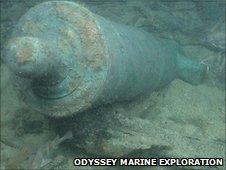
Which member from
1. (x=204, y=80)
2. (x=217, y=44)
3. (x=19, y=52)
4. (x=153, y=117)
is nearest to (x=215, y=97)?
(x=204, y=80)

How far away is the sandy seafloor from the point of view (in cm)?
346

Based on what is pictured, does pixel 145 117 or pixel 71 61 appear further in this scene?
pixel 145 117

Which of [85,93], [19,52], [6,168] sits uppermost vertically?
[19,52]

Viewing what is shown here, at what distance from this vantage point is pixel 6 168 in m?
3.31

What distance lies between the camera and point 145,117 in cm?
439

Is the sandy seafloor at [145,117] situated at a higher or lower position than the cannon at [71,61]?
lower

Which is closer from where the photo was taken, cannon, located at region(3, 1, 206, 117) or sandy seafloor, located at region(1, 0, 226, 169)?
cannon, located at region(3, 1, 206, 117)

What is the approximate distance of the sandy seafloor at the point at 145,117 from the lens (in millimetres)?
3459

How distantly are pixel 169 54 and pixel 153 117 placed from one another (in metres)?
1.13

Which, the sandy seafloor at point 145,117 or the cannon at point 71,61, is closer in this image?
the cannon at point 71,61

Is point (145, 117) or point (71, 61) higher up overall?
point (71, 61)

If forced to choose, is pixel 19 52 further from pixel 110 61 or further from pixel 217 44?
pixel 217 44

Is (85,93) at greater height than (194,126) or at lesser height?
greater

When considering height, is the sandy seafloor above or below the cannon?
below
